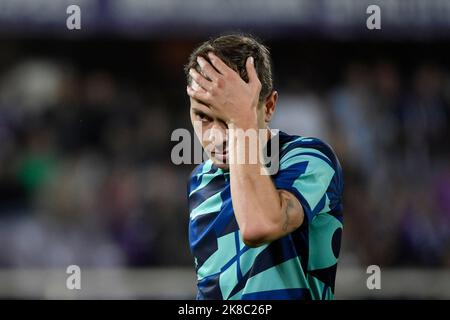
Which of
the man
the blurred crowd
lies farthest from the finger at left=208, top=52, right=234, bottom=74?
the blurred crowd

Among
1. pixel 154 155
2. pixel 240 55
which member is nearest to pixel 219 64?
pixel 240 55

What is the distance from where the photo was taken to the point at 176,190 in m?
7.09

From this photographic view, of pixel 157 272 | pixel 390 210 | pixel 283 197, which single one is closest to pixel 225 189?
pixel 283 197

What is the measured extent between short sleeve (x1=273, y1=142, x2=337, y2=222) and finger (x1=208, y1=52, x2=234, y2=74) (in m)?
0.36

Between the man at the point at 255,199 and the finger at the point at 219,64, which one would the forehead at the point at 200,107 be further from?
the finger at the point at 219,64

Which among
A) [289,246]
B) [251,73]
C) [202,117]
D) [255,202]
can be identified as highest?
[251,73]

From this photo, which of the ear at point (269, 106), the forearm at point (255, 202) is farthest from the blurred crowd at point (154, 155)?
the forearm at point (255, 202)

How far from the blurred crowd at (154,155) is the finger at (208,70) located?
4.36m

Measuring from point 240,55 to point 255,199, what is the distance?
0.61m

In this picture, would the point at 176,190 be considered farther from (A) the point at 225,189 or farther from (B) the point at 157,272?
(A) the point at 225,189

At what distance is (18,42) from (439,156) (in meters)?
4.23

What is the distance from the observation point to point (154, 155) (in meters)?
7.23

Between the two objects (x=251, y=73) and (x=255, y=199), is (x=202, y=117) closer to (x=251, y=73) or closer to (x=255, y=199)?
(x=251, y=73)

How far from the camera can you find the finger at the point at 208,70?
8.27 feet
